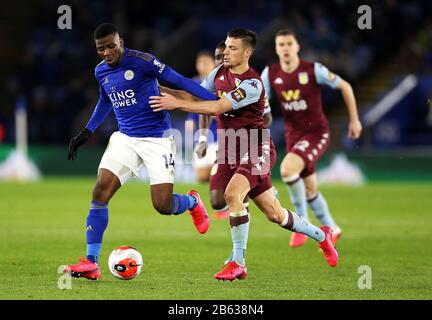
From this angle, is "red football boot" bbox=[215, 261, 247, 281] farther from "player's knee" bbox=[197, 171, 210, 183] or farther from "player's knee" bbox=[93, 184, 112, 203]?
"player's knee" bbox=[197, 171, 210, 183]

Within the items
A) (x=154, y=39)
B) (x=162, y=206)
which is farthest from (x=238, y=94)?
(x=154, y=39)

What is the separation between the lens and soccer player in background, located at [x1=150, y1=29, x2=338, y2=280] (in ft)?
29.9

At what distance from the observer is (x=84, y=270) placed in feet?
29.0

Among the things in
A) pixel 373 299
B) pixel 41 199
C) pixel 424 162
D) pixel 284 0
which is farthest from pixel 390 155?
pixel 373 299

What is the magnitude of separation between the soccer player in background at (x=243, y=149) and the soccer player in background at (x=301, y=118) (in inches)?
93.1

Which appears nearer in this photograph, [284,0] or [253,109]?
[253,109]

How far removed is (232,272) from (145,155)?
4.59 ft

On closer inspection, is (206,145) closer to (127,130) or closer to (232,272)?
(127,130)

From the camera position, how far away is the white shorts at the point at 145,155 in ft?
30.7

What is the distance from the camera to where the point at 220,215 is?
1482cm

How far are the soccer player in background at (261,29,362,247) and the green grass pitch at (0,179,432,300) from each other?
54cm

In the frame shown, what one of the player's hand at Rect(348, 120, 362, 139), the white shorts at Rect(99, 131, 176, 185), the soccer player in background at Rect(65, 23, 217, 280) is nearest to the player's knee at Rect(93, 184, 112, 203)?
the soccer player in background at Rect(65, 23, 217, 280)
